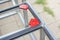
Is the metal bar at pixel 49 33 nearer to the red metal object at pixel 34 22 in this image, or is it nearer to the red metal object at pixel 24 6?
the red metal object at pixel 34 22

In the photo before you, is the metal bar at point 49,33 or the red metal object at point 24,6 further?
the red metal object at point 24,6

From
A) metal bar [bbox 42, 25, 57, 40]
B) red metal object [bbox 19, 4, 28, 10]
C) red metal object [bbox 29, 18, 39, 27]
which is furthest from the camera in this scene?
red metal object [bbox 19, 4, 28, 10]

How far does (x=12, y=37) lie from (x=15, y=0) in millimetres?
1587

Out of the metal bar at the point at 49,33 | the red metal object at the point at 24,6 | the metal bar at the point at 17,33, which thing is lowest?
the metal bar at the point at 49,33

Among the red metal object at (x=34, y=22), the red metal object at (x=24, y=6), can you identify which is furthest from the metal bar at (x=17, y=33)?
the red metal object at (x=24, y=6)

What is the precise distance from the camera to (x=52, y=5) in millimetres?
3441

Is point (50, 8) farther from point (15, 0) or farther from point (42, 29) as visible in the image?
point (42, 29)

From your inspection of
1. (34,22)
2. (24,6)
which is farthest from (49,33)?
(24,6)

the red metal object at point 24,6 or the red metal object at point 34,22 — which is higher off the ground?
the red metal object at point 24,6

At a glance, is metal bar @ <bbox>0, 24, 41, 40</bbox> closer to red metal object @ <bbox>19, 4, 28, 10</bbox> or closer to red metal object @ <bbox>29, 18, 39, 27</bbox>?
red metal object @ <bbox>29, 18, 39, 27</bbox>

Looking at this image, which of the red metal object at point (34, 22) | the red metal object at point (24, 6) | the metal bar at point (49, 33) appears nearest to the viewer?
the metal bar at point (49, 33)

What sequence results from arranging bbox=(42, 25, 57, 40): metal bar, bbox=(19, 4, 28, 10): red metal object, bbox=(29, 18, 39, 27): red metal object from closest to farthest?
bbox=(42, 25, 57, 40): metal bar → bbox=(29, 18, 39, 27): red metal object → bbox=(19, 4, 28, 10): red metal object

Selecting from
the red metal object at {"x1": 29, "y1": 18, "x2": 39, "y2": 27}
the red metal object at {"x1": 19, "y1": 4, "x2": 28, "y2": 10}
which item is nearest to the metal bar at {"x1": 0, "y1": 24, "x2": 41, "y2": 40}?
the red metal object at {"x1": 29, "y1": 18, "x2": 39, "y2": 27}

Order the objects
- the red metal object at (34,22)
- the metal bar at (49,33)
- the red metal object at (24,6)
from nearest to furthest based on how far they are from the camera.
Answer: the metal bar at (49,33) → the red metal object at (34,22) → the red metal object at (24,6)
